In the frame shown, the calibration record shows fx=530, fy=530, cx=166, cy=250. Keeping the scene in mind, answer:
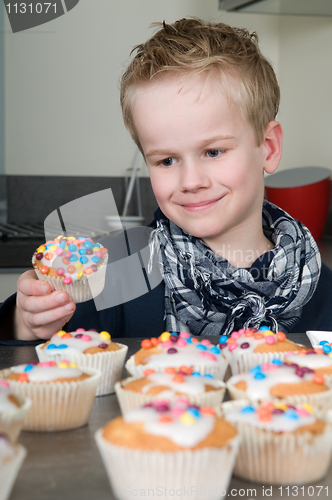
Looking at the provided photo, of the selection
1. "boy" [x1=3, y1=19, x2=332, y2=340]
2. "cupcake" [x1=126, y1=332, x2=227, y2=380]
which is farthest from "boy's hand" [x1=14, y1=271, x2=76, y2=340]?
"cupcake" [x1=126, y1=332, x2=227, y2=380]

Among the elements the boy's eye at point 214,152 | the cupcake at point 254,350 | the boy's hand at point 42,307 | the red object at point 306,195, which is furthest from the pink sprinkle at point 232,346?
the red object at point 306,195

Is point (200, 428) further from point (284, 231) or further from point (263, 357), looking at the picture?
point (284, 231)

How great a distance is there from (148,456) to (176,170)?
815mm

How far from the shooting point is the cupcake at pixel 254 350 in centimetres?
86

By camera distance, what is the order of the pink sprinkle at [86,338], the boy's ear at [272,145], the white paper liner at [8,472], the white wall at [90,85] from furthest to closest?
the white wall at [90,85]
the boy's ear at [272,145]
the pink sprinkle at [86,338]
the white paper liner at [8,472]

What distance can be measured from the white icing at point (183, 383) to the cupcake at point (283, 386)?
0.13ft

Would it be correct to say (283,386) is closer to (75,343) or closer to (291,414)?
(291,414)

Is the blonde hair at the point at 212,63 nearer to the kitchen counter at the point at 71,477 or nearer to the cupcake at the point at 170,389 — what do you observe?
the cupcake at the point at 170,389

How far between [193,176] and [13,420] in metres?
0.73

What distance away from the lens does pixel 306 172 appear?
9.61ft

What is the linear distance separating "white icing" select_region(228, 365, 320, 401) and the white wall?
2625 millimetres

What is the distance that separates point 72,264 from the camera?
1154 mm

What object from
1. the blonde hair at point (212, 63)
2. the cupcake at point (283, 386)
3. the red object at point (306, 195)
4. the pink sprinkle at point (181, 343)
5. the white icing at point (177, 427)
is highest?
the blonde hair at point (212, 63)

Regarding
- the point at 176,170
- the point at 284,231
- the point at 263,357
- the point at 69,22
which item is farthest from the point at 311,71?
the point at 263,357
